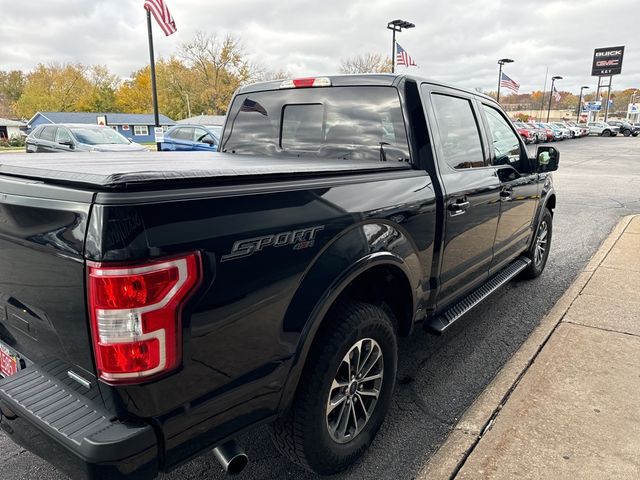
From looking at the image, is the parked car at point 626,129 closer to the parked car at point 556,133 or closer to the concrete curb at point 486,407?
the parked car at point 556,133

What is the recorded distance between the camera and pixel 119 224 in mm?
1387

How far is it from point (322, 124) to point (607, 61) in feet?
285

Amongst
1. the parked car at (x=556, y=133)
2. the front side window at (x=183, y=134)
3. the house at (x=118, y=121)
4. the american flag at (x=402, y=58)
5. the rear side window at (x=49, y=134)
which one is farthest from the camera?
the house at (x=118, y=121)

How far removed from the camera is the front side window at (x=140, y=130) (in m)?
66.8

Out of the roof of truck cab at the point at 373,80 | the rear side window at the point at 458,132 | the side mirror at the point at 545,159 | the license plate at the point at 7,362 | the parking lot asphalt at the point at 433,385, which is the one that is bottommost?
the parking lot asphalt at the point at 433,385

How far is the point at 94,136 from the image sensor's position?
48.5 ft

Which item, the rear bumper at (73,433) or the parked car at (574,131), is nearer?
the rear bumper at (73,433)

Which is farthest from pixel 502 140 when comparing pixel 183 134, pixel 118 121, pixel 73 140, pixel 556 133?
pixel 118 121

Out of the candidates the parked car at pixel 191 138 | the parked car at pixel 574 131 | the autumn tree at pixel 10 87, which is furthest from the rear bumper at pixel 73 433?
the autumn tree at pixel 10 87

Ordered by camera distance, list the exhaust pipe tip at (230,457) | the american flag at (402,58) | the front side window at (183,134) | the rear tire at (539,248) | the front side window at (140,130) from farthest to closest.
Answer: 1. the front side window at (140,130)
2. the american flag at (402,58)
3. the front side window at (183,134)
4. the rear tire at (539,248)
5. the exhaust pipe tip at (230,457)

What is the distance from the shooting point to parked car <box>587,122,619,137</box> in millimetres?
52750

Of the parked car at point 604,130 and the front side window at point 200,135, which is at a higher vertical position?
the parked car at point 604,130

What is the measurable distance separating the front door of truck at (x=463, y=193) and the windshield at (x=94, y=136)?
1353cm

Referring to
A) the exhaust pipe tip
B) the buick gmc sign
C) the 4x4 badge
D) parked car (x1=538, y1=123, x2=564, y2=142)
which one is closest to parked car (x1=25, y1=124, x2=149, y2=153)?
the 4x4 badge
